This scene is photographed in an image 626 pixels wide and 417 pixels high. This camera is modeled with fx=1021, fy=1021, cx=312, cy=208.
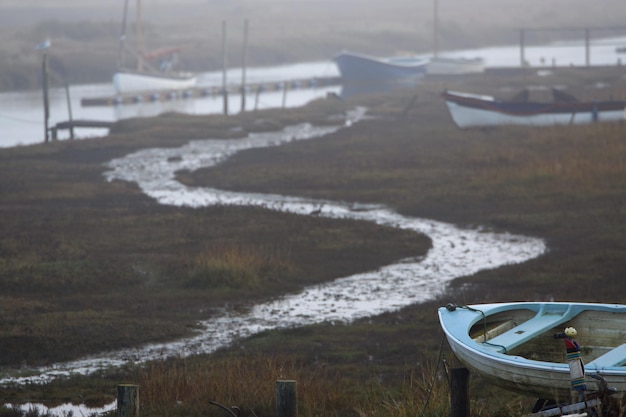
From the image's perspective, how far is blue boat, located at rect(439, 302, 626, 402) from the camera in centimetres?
767

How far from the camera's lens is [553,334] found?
852 centimetres

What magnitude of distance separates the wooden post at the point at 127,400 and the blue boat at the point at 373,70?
7127cm

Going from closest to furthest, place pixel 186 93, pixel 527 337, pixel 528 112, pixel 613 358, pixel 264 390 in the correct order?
pixel 613 358 < pixel 527 337 < pixel 264 390 < pixel 528 112 < pixel 186 93

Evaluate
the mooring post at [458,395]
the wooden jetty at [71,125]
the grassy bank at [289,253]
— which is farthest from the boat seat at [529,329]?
the wooden jetty at [71,125]

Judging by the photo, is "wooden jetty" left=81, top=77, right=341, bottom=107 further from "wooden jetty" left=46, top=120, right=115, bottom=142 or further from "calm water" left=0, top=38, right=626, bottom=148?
"wooden jetty" left=46, top=120, right=115, bottom=142

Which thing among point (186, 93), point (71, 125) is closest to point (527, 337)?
point (71, 125)

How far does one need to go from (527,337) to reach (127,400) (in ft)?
10.9

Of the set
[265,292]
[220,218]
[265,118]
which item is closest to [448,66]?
[265,118]

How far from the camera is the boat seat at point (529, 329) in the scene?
8359 mm

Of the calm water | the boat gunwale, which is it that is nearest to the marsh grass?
the boat gunwale

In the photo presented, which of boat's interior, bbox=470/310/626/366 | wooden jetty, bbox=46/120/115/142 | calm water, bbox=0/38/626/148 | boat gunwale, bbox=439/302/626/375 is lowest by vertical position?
calm water, bbox=0/38/626/148

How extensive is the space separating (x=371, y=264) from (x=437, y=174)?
10.6m

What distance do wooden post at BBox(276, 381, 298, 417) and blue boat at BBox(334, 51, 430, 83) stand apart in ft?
234

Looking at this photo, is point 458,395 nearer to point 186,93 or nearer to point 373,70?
point 186,93
